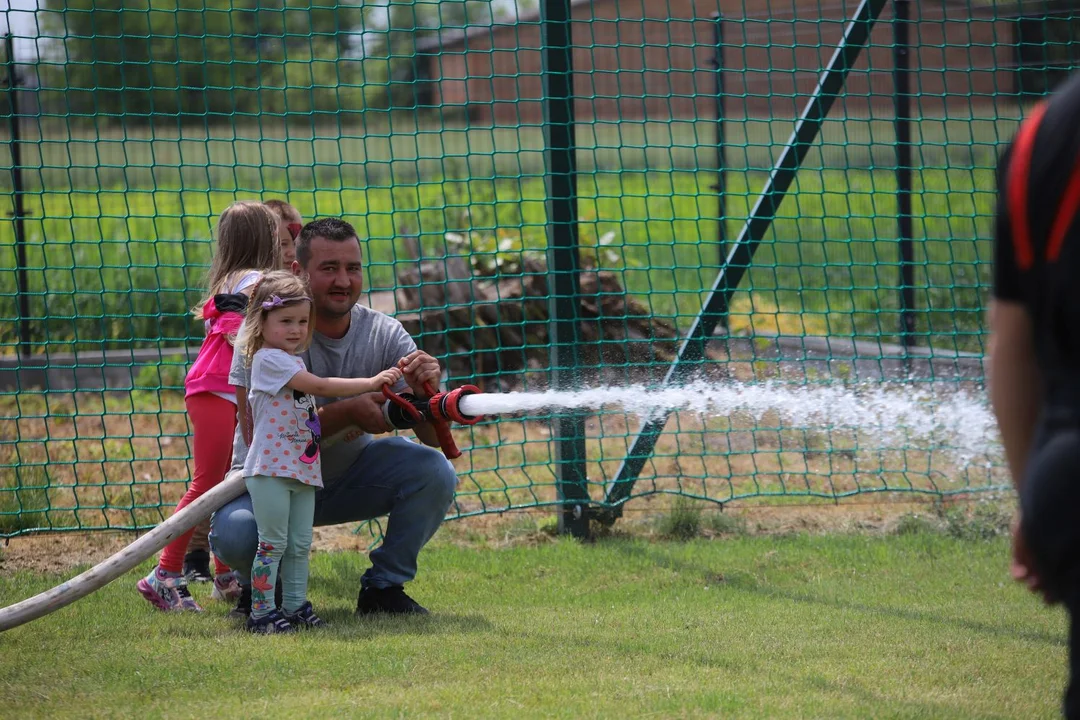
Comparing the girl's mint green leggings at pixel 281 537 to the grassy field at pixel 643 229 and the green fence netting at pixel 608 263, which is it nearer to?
the green fence netting at pixel 608 263

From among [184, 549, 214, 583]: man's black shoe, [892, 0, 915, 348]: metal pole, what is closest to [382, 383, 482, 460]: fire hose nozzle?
[184, 549, 214, 583]: man's black shoe

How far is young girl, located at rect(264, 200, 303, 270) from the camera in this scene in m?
4.71

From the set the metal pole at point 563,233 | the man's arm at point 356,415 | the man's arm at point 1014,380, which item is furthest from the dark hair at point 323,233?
the man's arm at point 1014,380

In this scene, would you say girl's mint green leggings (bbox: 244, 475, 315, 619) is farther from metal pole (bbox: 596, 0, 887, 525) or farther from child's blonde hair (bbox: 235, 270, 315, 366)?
metal pole (bbox: 596, 0, 887, 525)

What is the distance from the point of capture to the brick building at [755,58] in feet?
19.4

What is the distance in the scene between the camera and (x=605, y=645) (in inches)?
146

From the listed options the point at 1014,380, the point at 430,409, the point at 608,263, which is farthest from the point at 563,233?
the point at 1014,380

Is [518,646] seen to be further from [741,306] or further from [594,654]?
[741,306]

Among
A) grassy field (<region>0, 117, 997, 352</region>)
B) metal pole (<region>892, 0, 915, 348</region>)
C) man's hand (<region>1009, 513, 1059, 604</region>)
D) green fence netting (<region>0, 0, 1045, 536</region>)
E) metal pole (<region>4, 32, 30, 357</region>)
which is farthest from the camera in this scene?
metal pole (<region>892, 0, 915, 348</region>)

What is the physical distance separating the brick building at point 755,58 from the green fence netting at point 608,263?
0.06 m

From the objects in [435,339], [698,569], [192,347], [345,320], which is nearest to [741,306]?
[435,339]

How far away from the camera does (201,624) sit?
4.01 meters

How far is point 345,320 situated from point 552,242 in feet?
4.82

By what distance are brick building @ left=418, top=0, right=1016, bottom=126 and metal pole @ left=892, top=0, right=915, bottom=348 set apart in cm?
10
